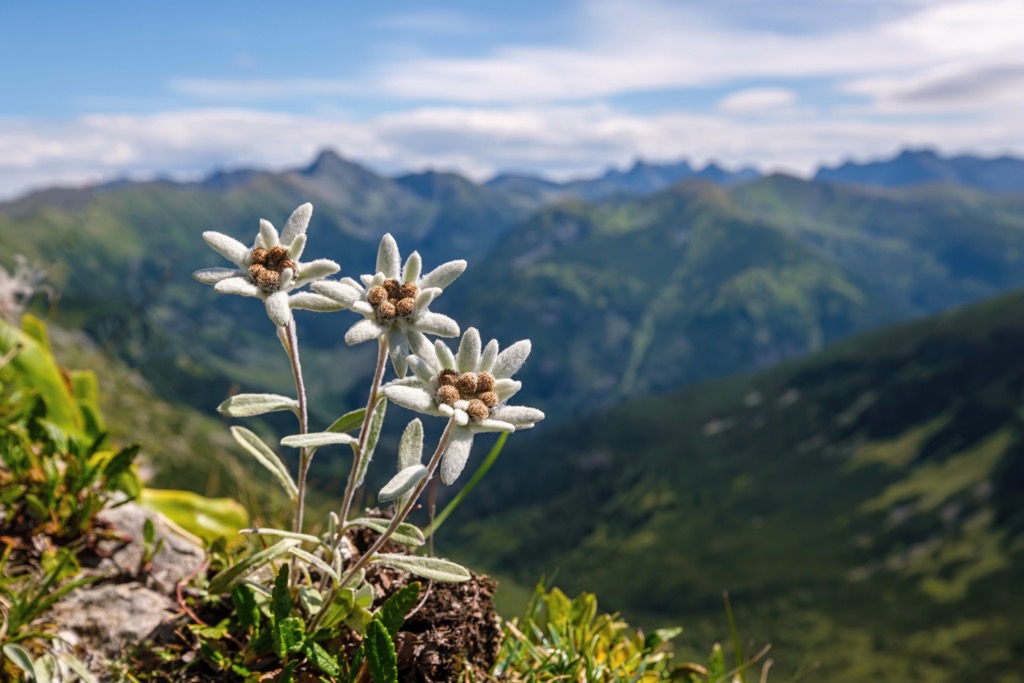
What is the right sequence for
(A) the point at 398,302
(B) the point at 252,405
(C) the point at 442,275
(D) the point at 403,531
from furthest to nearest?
(D) the point at 403,531
(B) the point at 252,405
(C) the point at 442,275
(A) the point at 398,302

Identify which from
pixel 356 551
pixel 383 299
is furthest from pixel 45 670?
pixel 383 299

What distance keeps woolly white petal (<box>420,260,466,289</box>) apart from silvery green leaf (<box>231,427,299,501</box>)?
1559mm

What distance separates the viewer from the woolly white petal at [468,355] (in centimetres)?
411

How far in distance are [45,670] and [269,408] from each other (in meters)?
2.13

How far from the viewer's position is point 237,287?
13.2ft

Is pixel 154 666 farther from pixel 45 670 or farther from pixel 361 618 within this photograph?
pixel 361 618

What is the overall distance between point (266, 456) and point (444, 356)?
1.61 meters

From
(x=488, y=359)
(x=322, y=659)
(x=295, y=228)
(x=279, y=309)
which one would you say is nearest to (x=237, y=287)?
(x=279, y=309)

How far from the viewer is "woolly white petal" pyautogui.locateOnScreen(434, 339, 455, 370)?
4.18 meters

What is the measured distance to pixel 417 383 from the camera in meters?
4.27

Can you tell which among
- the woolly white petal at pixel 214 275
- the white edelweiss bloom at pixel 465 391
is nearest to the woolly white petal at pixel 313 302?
the woolly white petal at pixel 214 275

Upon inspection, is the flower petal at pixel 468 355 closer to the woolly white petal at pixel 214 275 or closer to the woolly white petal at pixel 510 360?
the woolly white petal at pixel 510 360

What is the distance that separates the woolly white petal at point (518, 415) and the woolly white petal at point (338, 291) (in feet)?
3.05

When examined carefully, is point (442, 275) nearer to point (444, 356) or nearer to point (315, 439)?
point (444, 356)
